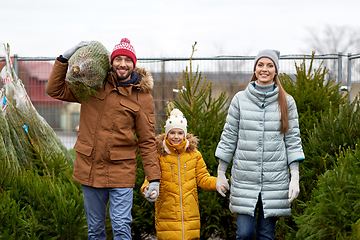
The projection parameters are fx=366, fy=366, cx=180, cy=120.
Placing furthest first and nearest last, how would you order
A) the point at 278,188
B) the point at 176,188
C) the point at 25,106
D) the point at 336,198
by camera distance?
1. the point at 25,106
2. the point at 176,188
3. the point at 278,188
4. the point at 336,198

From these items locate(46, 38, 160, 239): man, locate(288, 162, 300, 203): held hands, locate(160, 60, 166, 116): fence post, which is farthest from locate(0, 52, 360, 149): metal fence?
locate(288, 162, 300, 203): held hands

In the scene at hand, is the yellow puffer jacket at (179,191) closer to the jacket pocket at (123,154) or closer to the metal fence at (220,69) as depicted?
the jacket pocket at (123,154)

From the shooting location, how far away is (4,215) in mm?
3031

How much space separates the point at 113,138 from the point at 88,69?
57cm

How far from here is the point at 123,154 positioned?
9.58ft

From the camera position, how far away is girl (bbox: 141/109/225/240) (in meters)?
3.28

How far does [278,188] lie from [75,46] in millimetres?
1942

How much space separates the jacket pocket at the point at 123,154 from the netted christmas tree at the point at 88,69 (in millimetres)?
487

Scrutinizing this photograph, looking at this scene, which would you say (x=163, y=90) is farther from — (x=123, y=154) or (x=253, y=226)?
(x=253, y=226)

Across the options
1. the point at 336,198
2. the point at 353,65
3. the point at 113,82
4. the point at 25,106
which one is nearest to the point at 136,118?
the point at 113,82

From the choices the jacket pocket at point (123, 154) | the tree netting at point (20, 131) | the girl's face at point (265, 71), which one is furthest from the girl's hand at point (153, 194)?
the tree netting at point (20, 131)

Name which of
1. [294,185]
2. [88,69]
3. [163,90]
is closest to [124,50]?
[88,69]

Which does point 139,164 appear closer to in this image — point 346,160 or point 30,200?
point 30,200

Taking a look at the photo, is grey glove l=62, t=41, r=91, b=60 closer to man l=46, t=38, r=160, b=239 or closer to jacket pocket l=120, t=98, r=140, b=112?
man l=46, t=38, r=160, b=239
